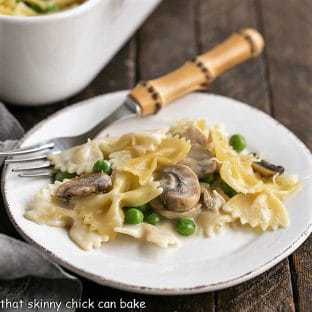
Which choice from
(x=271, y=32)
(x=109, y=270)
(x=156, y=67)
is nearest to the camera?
(x=109, y=270)

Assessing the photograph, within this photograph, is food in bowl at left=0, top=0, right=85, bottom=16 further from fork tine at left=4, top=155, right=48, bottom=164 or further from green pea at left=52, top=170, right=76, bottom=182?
green pea at left=52, top=170, right=76, bottom=182

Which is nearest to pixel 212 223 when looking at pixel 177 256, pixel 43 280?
pixel 177 256

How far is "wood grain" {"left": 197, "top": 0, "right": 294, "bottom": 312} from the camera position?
3.27 m

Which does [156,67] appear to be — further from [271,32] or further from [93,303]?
[93,303]

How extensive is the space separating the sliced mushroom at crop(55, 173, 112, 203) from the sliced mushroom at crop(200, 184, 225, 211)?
0.44m

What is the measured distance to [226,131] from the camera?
13.4 feet

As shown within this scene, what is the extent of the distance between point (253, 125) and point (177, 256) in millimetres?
1135

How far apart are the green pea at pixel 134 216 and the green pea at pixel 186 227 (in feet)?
0.56

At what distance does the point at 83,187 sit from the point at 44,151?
0.46 meters

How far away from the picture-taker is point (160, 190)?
3350mm

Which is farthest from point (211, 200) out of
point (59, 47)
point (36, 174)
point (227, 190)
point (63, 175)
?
point (59, 47)

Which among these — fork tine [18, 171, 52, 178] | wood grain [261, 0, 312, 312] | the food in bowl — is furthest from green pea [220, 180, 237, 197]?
the food in bowl

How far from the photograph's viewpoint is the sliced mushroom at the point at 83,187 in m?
3.37

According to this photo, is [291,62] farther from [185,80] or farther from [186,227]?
[186,227]
